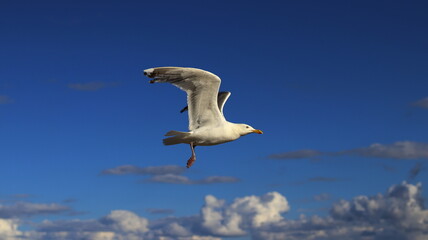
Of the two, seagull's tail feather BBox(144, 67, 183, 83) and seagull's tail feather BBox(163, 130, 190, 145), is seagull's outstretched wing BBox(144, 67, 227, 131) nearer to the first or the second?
seagull's tail feather BBox(144, 67, 183, 83)

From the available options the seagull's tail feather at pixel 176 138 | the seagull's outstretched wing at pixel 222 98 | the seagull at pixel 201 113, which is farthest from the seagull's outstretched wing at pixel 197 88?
the seagull's outstretched wing at pixel 222 98

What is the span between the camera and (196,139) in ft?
110

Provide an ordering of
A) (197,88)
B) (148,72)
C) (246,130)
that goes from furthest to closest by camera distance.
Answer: (246,130)
(197,88)
(148,72)

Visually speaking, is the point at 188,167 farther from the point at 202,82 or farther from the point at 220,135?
the point at 202,82

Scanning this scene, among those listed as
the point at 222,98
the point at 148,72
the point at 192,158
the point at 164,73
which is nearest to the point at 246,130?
the point at 222,98

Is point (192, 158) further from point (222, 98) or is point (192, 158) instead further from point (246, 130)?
point (222, 98)

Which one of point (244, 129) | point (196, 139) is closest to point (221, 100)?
point (244, 129)

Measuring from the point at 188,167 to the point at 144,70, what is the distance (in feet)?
20.5

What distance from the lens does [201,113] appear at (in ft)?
111

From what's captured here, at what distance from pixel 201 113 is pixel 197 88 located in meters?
1.71

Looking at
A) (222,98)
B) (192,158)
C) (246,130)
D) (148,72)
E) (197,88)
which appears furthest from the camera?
(222,98)

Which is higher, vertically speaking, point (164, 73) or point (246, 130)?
point (164, 73)

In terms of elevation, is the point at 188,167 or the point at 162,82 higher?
the point at 162,82

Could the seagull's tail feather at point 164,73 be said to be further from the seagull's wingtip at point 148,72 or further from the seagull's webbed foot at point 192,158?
the seagull's webbed foot at point 192,158
